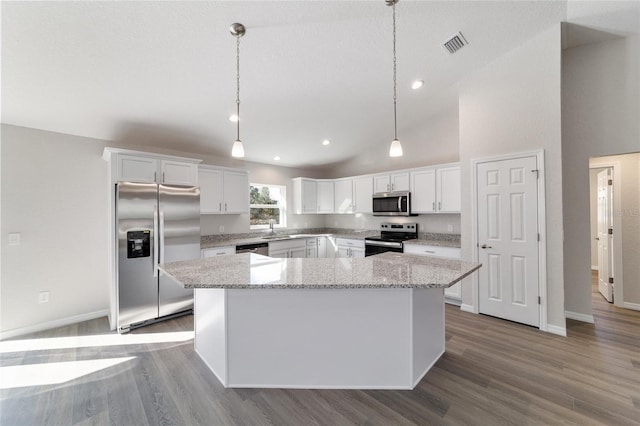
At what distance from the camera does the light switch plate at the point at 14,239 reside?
2.97 m

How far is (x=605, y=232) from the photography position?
377 centimetres

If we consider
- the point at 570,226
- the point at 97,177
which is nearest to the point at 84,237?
the point at 97,177

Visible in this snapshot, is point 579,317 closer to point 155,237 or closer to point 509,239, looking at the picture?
point 509,239

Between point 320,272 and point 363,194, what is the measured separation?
362 centimetres

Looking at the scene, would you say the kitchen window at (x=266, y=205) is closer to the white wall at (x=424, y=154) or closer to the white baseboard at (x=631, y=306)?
the white wall at (x=424, y=154)

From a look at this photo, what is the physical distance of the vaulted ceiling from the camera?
204 centimetres

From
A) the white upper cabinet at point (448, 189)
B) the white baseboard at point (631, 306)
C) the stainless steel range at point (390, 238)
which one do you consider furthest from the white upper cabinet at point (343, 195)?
the white baseboard at point (631, 306)

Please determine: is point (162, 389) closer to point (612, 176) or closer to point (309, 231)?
point (309, 231)

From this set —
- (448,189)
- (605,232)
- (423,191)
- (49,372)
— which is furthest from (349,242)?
(49,372)

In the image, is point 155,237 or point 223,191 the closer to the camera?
point 155,237

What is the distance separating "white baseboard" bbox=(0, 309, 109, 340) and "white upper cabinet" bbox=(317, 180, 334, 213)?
4.18 m

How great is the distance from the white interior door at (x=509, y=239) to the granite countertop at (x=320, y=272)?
149cm

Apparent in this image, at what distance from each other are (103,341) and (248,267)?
213 cm

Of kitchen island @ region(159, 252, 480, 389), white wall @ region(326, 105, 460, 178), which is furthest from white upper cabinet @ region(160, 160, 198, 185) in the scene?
white wall @ region(326, 105, 460, 178)
